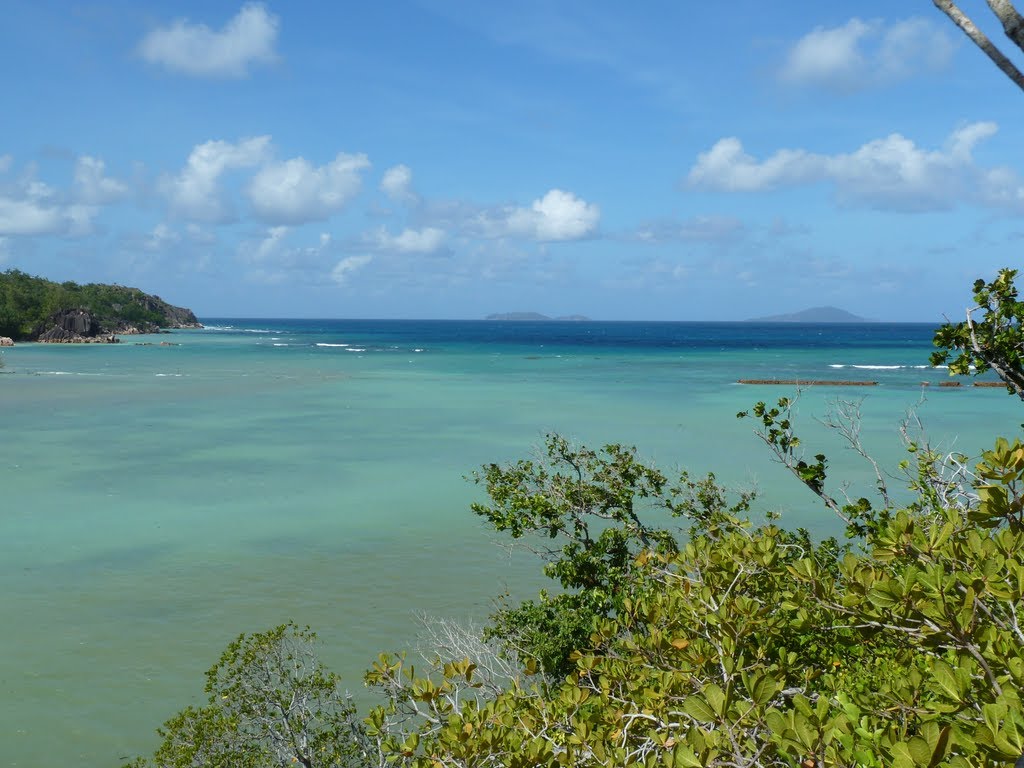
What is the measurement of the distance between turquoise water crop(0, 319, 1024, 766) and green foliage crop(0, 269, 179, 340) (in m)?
54.3

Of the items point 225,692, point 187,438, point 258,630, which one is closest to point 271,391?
point 187,438

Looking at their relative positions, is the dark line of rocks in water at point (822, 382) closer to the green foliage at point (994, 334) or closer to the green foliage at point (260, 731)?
the green foliage at point (994, 334)

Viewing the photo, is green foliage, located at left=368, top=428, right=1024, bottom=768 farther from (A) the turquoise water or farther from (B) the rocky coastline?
(B) the rocky coastline

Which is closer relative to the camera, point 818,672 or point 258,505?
point 818,672

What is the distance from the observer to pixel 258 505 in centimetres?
2027

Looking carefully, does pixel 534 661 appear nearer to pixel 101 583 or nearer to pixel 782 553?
pixel 782 553

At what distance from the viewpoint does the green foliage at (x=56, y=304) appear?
95875mm

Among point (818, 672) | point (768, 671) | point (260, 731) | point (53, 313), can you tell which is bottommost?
point (260, 731)

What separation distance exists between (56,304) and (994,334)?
11602 centimetres

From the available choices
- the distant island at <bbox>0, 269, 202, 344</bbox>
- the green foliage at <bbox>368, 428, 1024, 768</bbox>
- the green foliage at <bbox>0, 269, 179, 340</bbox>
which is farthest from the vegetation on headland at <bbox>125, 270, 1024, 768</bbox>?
the green foliage at <bbox>0, 269, 179, 340</bbox>

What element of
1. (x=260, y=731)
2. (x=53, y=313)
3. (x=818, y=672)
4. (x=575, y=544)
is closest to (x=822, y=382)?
(x=575, y=544)

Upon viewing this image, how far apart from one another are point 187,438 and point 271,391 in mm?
16847

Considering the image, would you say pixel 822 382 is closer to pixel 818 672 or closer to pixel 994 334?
pixel 994 334

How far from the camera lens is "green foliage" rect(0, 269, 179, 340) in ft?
315
